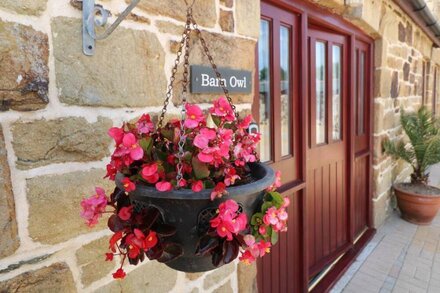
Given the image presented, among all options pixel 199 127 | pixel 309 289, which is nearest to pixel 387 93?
pixel 309 289

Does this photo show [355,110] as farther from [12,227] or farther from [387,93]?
[12,227]

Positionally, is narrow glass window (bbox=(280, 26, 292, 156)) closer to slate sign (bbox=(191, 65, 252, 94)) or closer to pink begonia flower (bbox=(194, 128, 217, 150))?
slate sign (bbox=(191, 65, 252, 94))

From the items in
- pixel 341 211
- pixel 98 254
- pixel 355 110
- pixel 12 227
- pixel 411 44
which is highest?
pixel 411 44

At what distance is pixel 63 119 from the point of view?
1.06 meters

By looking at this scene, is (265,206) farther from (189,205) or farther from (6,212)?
(6,212)

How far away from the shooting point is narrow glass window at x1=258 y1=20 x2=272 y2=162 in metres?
2.22

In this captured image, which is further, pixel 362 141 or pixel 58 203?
pixel 362 141

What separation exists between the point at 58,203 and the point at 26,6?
1.83 feet

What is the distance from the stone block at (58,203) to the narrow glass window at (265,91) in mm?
1319

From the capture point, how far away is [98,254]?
3.86ft

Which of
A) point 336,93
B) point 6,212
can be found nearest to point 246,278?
point 6,212

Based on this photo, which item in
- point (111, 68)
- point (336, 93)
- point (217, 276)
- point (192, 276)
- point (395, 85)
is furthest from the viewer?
point (395, 85)

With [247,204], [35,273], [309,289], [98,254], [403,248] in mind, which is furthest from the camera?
[403,248]

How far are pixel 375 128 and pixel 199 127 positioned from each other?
134 inches
